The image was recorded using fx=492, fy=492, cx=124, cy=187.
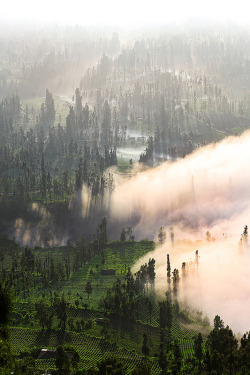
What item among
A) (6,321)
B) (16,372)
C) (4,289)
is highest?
(4,289)

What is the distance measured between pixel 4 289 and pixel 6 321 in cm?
1261

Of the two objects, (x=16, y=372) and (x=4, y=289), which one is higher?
(x=4, y=289)

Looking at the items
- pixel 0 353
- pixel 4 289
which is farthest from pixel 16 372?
pixel 4 289

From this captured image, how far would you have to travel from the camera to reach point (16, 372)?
177000 mm

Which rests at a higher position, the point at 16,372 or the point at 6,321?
the point at 6,321

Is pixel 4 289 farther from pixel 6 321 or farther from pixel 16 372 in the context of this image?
pixel 16 372

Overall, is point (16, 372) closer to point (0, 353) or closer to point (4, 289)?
point (0, 353)

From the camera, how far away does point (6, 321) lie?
17950 centimetres

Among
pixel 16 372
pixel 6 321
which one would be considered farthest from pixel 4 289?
pixel 16 372

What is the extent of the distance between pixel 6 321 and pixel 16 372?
60.2 feet

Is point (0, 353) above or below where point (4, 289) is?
below

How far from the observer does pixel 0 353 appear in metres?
171

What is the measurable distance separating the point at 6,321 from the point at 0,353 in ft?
40.7
